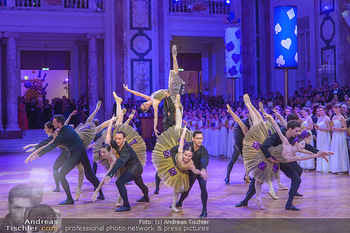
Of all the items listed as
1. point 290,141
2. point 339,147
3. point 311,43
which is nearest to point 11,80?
point 311,43

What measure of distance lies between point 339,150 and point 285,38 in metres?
2.65

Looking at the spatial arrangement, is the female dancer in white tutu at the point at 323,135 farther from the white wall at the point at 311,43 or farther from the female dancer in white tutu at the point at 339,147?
the white wall at the point at 311,43

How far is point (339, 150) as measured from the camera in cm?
956

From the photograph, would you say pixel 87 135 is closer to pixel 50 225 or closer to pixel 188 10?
pixel 50 225

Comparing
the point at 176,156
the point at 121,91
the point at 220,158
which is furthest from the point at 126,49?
the point at 176,156

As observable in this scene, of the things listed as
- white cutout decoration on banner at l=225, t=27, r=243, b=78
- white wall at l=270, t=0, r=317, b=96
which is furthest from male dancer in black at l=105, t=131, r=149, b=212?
white wall at l=270, t=0, r=317, b=96

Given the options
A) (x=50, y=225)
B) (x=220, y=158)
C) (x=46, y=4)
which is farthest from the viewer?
(x=46, y=4)

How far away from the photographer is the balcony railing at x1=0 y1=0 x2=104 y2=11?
18.2 m

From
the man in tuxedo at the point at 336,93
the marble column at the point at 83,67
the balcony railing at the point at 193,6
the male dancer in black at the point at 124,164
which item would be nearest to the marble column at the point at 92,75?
the marble column at the point at 83,67

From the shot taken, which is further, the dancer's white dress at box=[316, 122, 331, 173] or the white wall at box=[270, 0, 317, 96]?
the white wall at box=[270, 0, 317, 96]

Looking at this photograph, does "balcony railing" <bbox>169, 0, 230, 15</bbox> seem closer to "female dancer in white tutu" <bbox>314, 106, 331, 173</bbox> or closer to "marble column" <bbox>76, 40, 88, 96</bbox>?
"marble column" <bbox>76, 40, 88, 96</bbox>

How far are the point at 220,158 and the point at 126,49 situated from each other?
23.1 feet

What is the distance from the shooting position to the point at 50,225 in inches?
171

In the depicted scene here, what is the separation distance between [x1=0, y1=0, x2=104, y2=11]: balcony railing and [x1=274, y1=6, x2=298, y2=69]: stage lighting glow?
1036 cm
